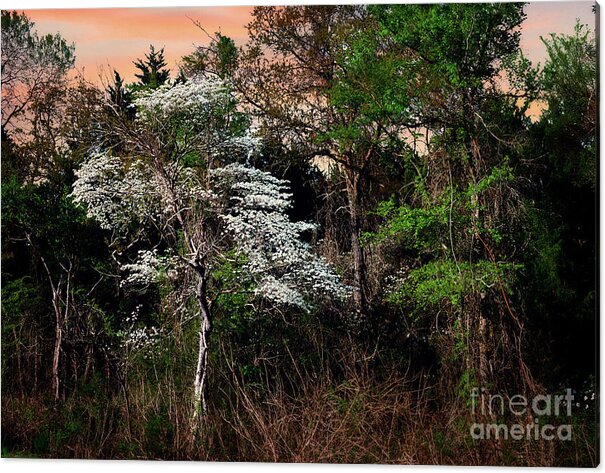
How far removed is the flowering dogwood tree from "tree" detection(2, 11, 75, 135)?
66 centimetres

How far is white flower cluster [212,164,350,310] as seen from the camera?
7621 millimetres

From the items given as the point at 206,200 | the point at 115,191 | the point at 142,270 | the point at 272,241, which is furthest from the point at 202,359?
the point at 115,191

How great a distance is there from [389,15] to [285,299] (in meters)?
2.18

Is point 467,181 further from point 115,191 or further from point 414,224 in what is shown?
point 115,191

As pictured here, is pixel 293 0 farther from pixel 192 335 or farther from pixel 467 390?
pixel 467 390

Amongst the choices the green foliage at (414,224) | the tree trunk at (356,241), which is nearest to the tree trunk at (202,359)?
the tree trunk at (356,241)

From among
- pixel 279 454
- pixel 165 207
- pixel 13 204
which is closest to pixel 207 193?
pixel 165 207

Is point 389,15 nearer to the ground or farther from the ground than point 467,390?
farther from the ground

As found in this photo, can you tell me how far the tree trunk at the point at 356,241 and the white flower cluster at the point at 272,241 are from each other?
98 mm

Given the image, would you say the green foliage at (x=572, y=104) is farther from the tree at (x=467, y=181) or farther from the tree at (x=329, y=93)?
the tree at (x=329, y=93)

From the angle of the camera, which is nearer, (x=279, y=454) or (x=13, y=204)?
(x=279, y=454)

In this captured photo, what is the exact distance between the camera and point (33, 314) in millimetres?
7801

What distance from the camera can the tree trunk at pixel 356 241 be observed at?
25.0 feet

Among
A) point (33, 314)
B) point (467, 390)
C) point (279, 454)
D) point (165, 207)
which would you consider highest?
point (165, 207)
